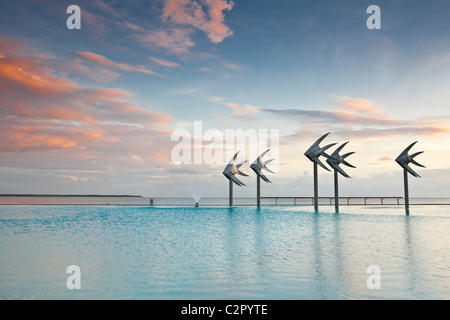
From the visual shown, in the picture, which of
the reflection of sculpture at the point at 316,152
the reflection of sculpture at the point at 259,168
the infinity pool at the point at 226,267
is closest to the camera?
the infinity pool at the point at 226,267

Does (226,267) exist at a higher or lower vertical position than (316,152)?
lower

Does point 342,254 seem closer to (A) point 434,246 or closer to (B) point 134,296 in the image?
(A) point 434,246

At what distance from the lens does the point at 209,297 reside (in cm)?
1049

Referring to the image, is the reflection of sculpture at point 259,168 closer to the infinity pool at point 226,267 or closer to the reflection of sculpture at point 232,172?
the reflection of sculpture at point 232,172

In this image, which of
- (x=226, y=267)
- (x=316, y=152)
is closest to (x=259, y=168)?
(x=316, y=152)

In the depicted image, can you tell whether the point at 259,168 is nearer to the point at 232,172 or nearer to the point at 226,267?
the point at 232,172

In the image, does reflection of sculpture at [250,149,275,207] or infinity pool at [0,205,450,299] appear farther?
reflection of sculpture at [250,149,275,207]

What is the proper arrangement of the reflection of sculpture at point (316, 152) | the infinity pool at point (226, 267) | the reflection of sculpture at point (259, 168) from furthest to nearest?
the reflection of sculpture at point (259, 168)
the reflection of sculpture at point (316, 152)
the infinity pool at point (226, 267)

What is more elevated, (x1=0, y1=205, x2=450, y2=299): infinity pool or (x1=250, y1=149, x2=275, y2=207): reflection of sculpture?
(x1=250, y1=149, x2=275, y2=207): reflection of sculpture

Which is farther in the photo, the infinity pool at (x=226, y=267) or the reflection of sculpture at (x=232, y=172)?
the reflection of sculpture at (x=232, y=172)

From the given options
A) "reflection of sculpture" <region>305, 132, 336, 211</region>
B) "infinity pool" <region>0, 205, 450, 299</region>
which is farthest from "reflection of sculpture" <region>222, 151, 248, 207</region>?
"infinity pool" <region>0, 205, 450, 299</region>

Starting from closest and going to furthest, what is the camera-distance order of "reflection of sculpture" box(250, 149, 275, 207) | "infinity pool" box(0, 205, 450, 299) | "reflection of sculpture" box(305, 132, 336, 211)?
1. "infinity pool" box(0, 205, 450, 299)
2. "reflection of sculpture" box(305, 132, 336, 211)
3. "reflection of sculpture" box(250, 149, 275, 207)

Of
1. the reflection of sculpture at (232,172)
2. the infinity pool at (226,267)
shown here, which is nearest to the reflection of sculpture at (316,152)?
the reflection of sculpture at (232,172)

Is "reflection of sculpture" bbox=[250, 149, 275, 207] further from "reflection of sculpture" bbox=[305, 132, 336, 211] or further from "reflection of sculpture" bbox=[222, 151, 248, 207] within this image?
"reflection of sculpture" bbox=[305, 132, 336, 211]
